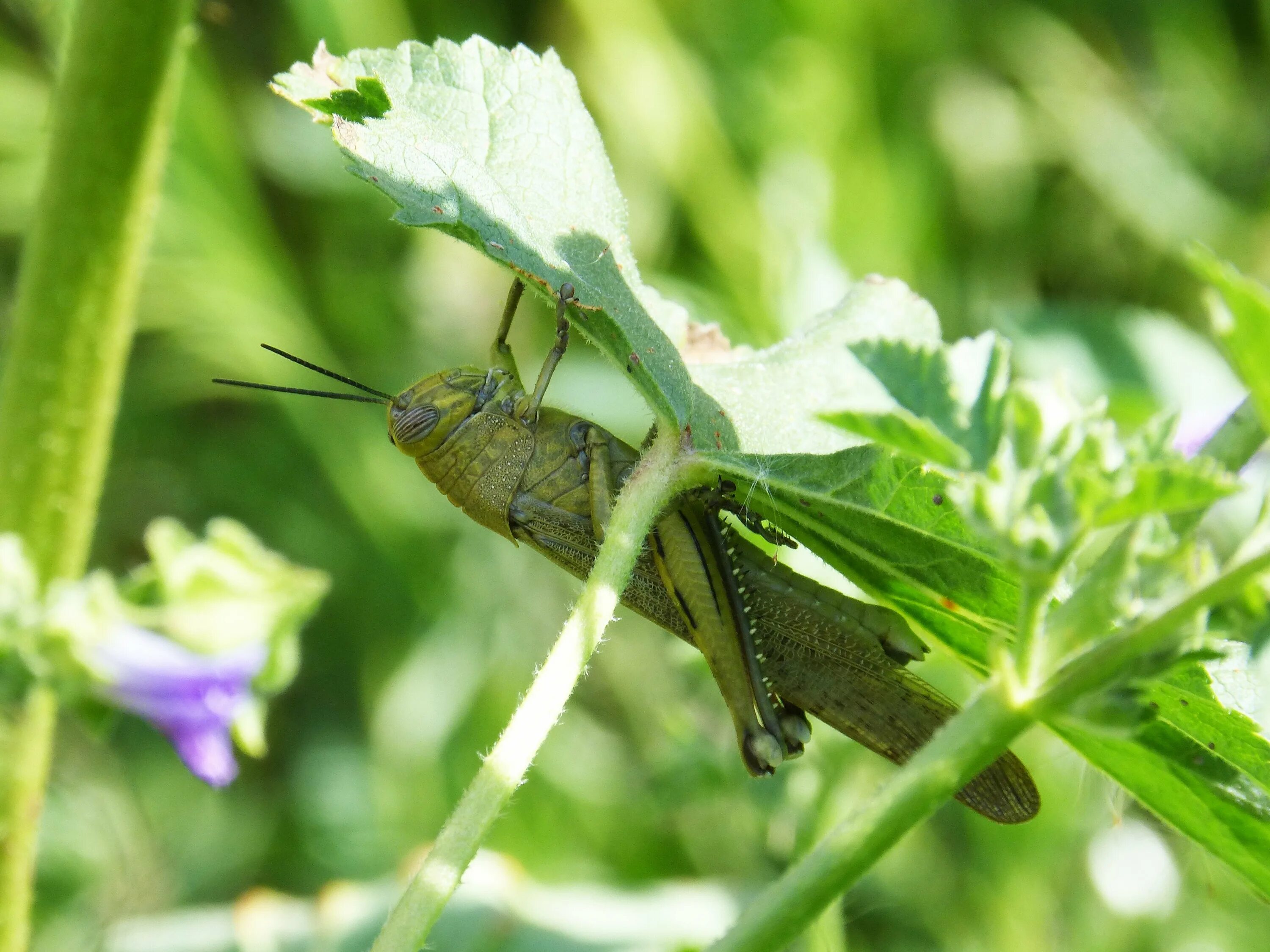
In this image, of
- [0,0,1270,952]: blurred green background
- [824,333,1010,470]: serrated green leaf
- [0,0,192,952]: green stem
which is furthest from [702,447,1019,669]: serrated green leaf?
[0,0,1270,952]: blurred green background

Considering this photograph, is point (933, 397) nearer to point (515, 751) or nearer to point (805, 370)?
point (515, 751)

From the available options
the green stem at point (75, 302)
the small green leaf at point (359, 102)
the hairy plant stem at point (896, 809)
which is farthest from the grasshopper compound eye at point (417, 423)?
the hairy plant stem at point (896, 809)

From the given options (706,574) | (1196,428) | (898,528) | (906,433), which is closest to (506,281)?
(706,574)

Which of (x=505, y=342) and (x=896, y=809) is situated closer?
(x=896, y=809)

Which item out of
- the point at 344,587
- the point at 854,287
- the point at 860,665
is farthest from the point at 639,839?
the point at 854,287

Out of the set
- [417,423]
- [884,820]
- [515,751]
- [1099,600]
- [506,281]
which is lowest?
[506,281]

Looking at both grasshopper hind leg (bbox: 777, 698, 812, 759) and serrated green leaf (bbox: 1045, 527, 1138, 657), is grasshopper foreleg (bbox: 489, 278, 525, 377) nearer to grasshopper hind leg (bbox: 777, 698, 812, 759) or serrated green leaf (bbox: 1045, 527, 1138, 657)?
grasshopper hind leg (bbox: 777, 698, 812, 759)

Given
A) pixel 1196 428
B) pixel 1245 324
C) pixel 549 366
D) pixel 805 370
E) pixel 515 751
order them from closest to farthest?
pixel 1245 324 < pixel 515 751 < pixel 805 370 < pixel 1196 428 < pixel 549 366
